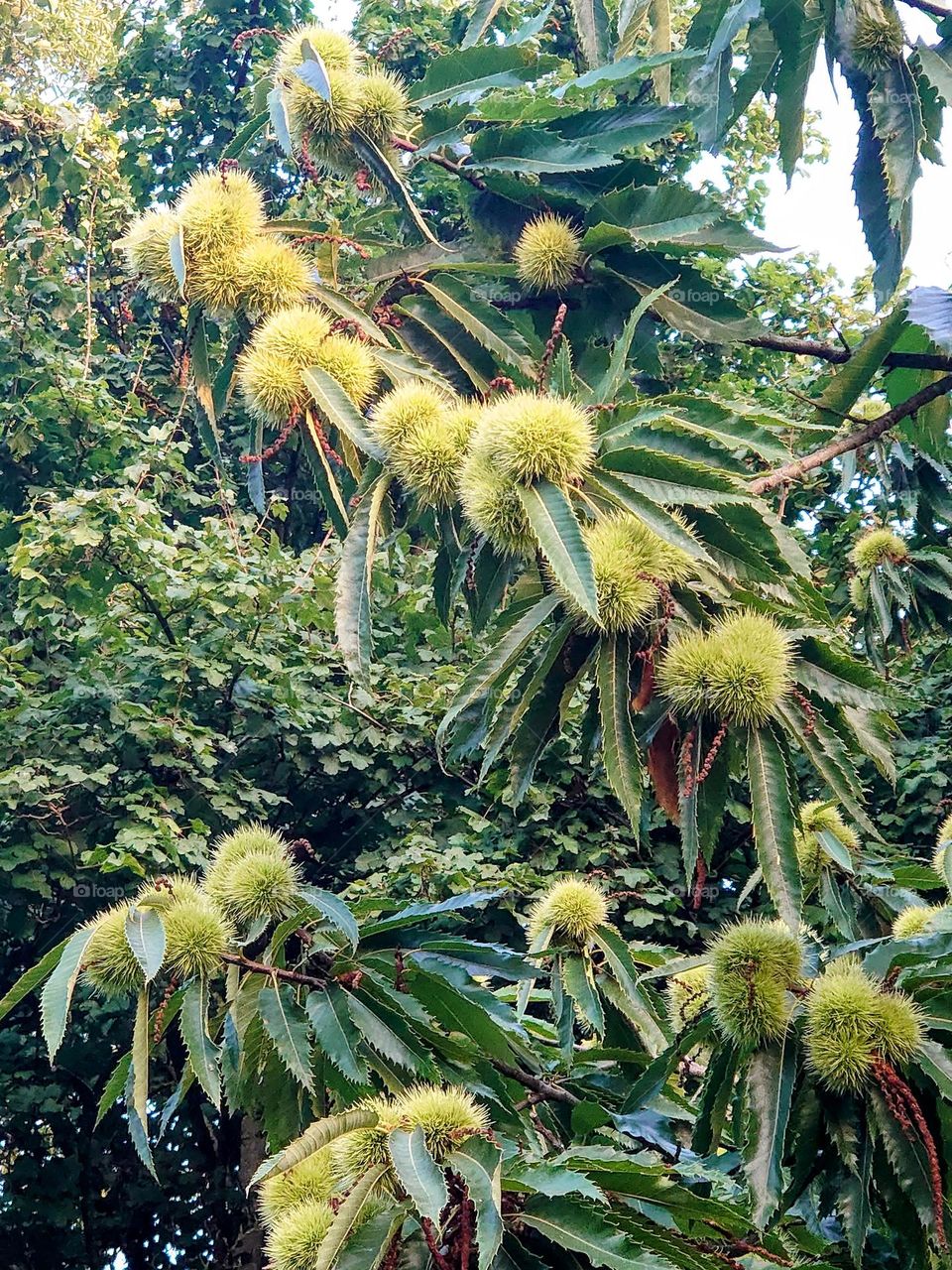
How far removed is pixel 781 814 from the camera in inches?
54.5

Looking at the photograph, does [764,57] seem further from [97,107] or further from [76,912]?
[97,107]

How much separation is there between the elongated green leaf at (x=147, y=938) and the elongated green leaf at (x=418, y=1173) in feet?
1.21

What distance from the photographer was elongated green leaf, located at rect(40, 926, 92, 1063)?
141 cm

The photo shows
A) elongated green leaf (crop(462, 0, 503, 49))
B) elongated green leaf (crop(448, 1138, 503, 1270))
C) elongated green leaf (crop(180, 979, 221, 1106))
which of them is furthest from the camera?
elongated green leaf (crop(462, 0, 503, 49))

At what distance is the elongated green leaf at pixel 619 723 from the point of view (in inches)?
56.4

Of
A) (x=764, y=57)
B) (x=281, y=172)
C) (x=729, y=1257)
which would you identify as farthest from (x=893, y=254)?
(x=281, y=172)

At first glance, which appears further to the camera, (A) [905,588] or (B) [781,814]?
(A) [905,588]

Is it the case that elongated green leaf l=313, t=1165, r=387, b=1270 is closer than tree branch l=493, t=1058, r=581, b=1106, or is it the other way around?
elongated green leaf l=313, t=1165, r=387, b=1270

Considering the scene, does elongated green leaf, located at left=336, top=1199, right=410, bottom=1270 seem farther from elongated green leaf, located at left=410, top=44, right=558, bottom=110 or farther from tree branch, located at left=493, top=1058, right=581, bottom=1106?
elongated green leaf, located at left=410, top=44, right=558, bottom=110

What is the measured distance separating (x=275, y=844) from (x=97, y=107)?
24.7 feet

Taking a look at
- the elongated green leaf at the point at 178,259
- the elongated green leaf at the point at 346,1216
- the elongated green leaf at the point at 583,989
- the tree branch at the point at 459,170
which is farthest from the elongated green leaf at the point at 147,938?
the tree branch at the point at 459,170

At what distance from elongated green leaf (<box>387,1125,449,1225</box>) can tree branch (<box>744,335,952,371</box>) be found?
1315 mm

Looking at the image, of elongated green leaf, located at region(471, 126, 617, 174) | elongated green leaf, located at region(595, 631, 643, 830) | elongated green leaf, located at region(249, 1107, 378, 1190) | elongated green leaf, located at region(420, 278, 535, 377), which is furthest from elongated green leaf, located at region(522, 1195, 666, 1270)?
Result: elongated green leaf, located at region(471, 126, 617, 174)

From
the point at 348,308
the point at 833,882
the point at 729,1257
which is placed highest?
the point at 348,308
